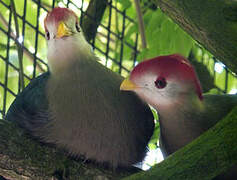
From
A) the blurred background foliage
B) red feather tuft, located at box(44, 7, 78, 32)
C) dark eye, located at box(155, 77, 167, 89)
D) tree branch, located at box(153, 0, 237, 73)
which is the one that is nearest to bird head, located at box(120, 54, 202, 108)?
dark eye, located at box(155, 77, 167, 89)

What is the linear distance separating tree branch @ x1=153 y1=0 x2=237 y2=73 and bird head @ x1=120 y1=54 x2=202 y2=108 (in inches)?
8.4

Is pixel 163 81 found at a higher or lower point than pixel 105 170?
higher

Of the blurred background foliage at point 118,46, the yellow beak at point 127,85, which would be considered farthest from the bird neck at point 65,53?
the blurred background foliage at point 118,46

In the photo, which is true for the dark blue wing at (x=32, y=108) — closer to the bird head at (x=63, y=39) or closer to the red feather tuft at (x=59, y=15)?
the bird head at (x=63, y=39)

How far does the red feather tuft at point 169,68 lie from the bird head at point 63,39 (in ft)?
0.90

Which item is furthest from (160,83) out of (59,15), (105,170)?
(59,15)

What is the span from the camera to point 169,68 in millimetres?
1667

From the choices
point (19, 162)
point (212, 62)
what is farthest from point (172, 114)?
point (212, 62)

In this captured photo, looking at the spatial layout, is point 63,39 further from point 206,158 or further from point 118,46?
point 118,46

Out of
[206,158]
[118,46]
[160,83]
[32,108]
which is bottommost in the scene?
[206,158]

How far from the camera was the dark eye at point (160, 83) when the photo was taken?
1.70 metres

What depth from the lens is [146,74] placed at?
5.49 ft

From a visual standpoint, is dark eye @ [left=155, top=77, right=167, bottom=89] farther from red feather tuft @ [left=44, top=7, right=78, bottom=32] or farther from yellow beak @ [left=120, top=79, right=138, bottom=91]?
red feather tuft @ [left=44, top=7, right=78, bottom=32]

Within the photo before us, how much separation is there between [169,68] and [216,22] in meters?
0.31
